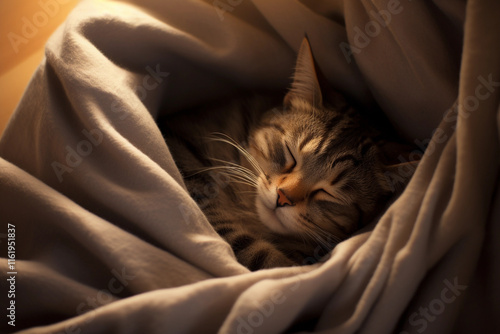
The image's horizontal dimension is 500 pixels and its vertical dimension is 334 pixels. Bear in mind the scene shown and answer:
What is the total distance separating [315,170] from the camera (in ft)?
3.49

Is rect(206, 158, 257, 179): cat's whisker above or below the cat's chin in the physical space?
above

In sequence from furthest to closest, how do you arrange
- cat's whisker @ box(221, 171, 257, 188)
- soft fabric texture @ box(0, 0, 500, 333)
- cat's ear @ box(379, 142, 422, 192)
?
1. cat's whisker @ box(221, 171, 257, 188)
2. cat's ear @ box(379, 142, 422, 192)
3. soft fabric texture @ box(0, 0, 500, 333)

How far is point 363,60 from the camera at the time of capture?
1033 mm

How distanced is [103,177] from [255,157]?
18.4 inches

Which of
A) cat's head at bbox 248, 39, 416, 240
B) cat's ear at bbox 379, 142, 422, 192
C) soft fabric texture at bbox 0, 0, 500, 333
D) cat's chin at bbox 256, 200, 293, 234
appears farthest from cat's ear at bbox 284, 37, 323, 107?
cat's chin at bbox 256, 200, 293, 234

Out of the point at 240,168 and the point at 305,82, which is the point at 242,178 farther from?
the point at 305,82

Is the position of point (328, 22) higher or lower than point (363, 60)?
higher

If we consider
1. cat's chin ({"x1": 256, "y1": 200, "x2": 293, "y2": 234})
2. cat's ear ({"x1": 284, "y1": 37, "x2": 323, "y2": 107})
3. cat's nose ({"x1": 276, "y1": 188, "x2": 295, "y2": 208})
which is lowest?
cat's chin ({"x1": 256, "y1": 200, "x2": 293, "y2": 234})

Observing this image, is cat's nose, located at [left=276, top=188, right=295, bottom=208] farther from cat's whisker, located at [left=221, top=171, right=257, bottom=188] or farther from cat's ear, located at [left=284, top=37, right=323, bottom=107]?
cat's ear, located at [left=284, top=37, right=323, bottom=107]

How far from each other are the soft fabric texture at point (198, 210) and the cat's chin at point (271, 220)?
204mm

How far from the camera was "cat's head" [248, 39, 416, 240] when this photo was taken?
1023mm

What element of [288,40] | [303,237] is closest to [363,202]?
→ [303,237]

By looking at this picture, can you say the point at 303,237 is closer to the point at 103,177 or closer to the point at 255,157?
the point at 255,157

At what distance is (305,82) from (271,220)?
426 mm
